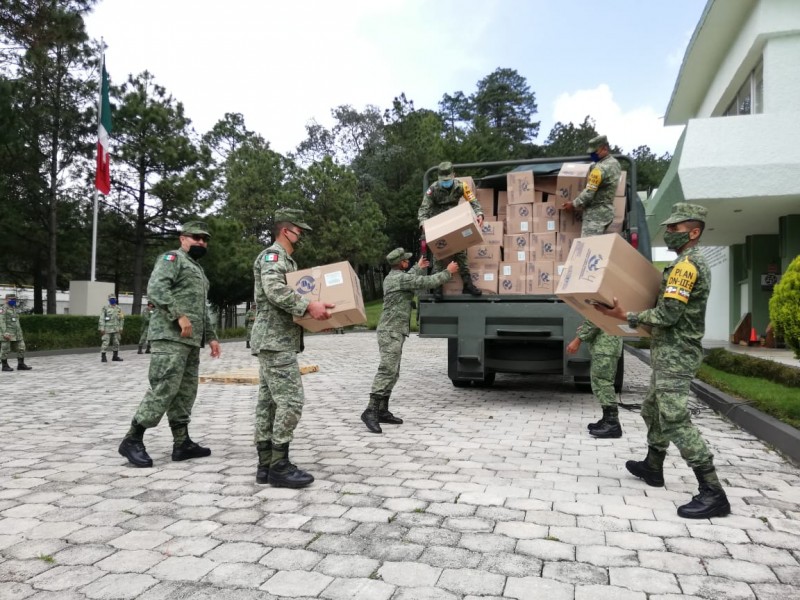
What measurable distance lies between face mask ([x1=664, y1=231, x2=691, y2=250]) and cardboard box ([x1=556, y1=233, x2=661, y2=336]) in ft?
0.81

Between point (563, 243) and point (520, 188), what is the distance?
0.88m

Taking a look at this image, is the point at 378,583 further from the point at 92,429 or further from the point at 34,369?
the point at 34,369

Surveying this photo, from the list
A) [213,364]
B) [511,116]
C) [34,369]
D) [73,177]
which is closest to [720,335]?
[213,364]

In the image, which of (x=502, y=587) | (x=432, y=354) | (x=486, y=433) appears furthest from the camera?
(x=432, y=354)

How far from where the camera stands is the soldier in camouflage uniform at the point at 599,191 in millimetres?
6785

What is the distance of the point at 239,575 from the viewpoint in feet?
9.22

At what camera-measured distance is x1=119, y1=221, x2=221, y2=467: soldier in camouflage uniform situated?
4.77 metres

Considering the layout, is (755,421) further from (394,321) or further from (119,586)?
(119,586)

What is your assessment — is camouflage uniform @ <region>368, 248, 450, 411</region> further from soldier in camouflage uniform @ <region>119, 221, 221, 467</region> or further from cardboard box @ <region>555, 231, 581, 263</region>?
soldier in camouflage uniform @ <region>119, 221, 221, 467</region>

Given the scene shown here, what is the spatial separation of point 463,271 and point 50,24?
38.3ft

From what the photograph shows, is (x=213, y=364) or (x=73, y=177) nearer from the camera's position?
(x=213, y=364)

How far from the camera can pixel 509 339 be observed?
7461 millimetres

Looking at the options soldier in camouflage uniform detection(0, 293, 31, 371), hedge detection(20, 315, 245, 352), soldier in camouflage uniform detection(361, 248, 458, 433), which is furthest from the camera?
hedge detection(20, 315, 245, 352)

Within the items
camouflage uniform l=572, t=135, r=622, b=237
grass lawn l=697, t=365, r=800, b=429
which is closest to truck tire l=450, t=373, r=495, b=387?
grass lawn l=697, t=365, r=800, b=429
